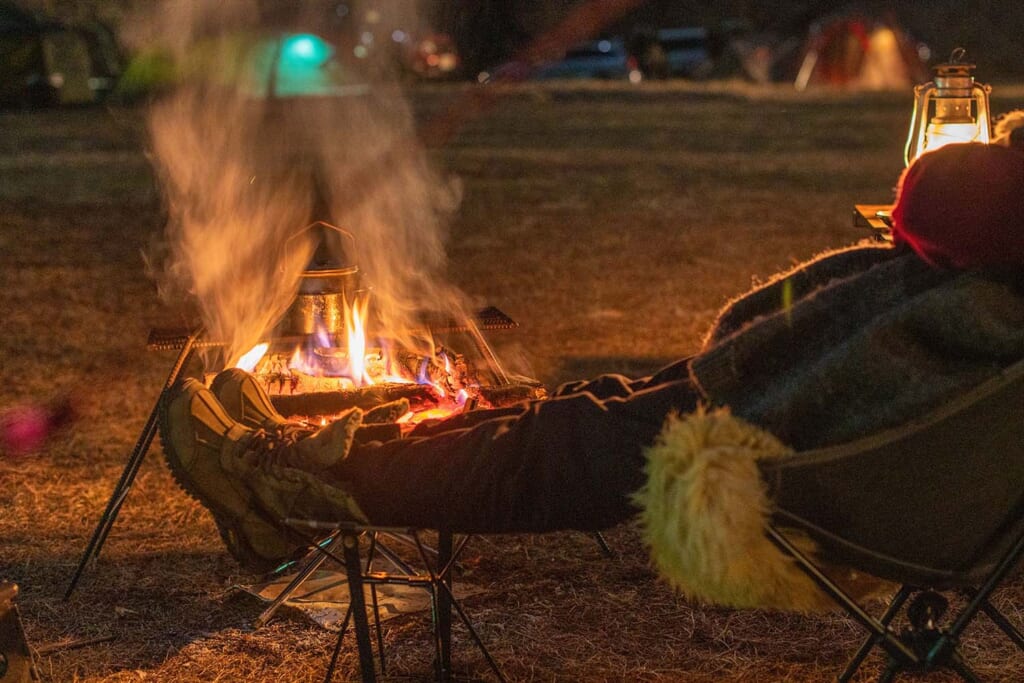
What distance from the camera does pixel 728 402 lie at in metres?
1.94

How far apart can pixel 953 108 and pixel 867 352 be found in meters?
1.85

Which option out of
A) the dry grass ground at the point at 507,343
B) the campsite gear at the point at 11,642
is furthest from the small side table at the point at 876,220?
the campsite gear at the point at 11,642

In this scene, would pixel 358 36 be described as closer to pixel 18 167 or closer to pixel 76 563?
pixel 18 167

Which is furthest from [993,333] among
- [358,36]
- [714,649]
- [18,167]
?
[358,36]

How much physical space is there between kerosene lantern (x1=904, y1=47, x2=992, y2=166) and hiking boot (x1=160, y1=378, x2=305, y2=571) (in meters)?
2.05

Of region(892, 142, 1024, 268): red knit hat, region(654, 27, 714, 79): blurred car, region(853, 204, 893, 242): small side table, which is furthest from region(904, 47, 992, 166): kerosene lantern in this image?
A: region(654, 27, 714, 79): blurred car

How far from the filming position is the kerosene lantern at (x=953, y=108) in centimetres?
339

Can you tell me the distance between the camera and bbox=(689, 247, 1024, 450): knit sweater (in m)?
1.85

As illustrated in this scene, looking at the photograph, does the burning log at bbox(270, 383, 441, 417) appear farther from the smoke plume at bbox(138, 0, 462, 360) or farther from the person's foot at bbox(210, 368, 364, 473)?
the smoke plume at bbox(138, 0, 462, 360)

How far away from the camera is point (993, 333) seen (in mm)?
1852

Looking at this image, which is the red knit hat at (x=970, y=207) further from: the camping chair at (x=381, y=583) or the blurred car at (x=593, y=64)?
the blurred car at (x=593, y=64)

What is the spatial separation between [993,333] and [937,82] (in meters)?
1.77

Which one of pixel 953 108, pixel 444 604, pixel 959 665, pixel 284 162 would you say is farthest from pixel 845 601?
pixel 284 162

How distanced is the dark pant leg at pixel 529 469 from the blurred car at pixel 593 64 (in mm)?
20424
